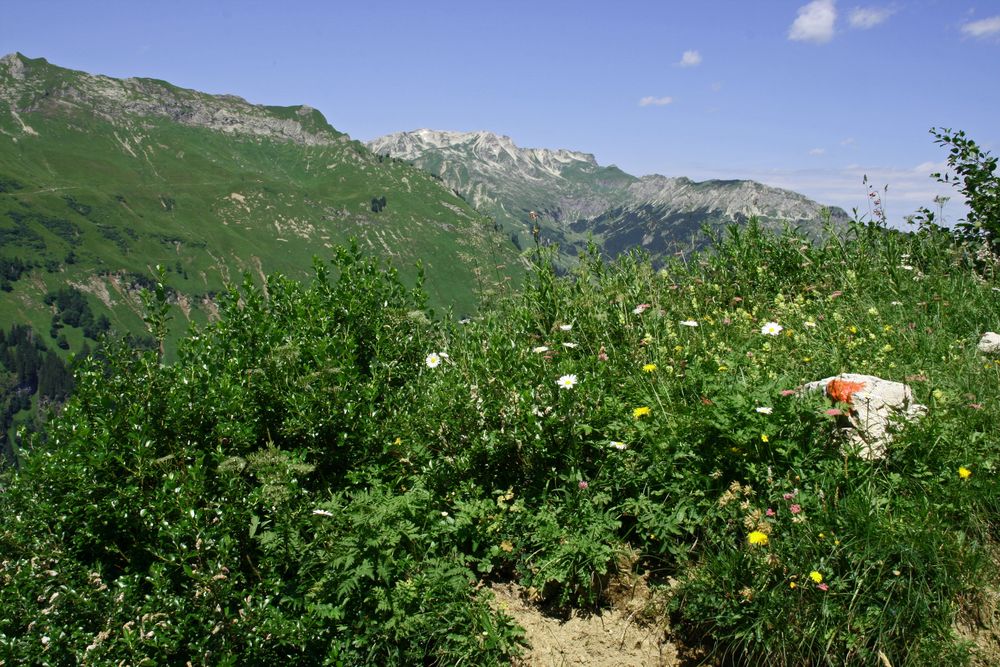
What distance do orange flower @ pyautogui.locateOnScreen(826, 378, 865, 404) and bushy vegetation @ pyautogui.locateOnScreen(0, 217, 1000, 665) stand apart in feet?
0.48

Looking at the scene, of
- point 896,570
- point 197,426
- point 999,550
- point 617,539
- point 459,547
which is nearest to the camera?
point 896,570

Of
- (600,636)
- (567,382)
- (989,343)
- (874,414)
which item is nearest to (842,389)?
(874,414)

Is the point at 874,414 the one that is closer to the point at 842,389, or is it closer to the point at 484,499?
the point at 842,389

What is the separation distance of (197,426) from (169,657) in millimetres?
1719

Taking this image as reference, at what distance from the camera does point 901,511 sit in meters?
3.80

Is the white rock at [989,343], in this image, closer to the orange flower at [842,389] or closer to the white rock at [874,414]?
the white rock at [874,414]

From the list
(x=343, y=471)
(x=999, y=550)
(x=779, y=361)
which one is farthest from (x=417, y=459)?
(x=999, y=550)

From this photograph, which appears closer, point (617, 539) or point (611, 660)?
point (611, 660)

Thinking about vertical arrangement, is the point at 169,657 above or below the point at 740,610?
below

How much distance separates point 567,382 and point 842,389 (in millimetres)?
1866

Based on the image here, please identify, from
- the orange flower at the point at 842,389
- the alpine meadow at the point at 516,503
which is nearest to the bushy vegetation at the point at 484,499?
the alpine meadow at the point at 516,503

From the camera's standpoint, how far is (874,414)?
4395mm

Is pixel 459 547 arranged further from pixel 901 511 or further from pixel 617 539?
pixel 901 511

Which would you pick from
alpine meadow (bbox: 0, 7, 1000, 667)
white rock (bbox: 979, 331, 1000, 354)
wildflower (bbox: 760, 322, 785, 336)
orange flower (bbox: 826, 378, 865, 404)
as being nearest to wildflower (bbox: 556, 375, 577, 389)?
alpine meadow (bbox: 0, 7, 1000, 667)
